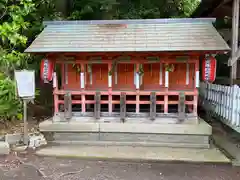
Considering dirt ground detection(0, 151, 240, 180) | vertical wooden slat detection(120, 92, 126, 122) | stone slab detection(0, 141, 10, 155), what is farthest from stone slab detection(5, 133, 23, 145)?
vertical wooden slat detection(120, 92, 126, 122)

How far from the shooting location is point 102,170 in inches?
204

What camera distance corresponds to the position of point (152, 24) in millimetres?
7156

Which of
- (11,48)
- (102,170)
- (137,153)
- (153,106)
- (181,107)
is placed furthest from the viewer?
(11,48)

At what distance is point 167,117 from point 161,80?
1045mm

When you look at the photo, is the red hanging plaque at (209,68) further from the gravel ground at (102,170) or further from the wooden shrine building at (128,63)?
the gravel ground at (102,170)

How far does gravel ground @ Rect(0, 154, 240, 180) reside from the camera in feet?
15.8

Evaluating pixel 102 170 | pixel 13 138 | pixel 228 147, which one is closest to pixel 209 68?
pixel 228 147

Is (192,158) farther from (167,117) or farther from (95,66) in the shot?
(95,66)

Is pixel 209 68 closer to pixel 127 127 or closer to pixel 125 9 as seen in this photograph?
pixel 127 127

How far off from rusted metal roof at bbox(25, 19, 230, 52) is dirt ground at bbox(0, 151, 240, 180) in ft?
9.05

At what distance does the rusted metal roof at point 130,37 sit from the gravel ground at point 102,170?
9.04 feet

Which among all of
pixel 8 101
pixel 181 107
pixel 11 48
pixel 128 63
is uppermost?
pixel 11 48

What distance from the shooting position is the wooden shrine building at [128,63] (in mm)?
6480

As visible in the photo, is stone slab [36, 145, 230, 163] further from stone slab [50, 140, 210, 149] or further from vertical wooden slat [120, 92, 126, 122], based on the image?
vertical wooden slat [120, 92, 126, 122]
